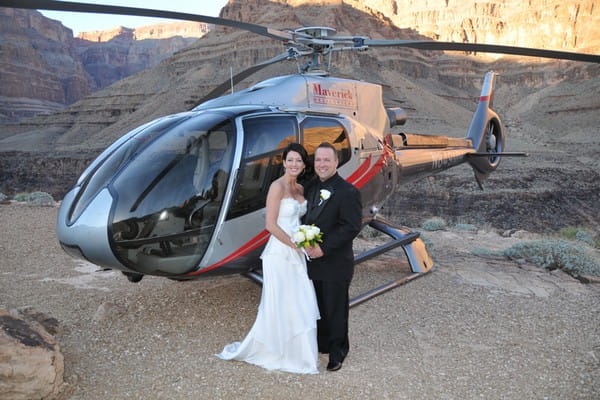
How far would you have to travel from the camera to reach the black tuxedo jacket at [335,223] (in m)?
3.33

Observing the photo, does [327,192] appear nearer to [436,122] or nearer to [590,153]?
[590,153]

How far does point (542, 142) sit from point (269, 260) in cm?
6846

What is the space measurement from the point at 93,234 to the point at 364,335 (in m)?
2.58

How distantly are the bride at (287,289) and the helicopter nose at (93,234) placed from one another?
1235 mm

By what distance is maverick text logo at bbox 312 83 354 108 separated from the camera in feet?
17.1

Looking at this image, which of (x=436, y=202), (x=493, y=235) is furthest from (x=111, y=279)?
(x=436, y=202)

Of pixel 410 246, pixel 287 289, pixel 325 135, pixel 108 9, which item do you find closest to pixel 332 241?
pixel 287 289

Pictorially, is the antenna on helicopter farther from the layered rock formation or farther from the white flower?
the layered rock formation

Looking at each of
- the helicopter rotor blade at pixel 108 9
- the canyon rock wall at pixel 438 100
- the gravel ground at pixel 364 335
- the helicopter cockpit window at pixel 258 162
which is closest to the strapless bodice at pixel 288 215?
the helicopter cockpit window at pixel 258 162

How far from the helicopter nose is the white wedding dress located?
1.22m

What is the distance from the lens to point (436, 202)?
3148cm

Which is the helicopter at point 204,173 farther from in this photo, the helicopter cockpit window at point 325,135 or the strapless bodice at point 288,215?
the strapless bodice at point 288,215

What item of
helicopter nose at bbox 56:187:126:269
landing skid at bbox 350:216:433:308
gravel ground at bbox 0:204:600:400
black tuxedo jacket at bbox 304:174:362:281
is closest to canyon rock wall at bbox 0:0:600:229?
landing skid at bbox 350:216:433:308

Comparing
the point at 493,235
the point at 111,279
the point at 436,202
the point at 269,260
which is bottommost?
the point at 436,202
